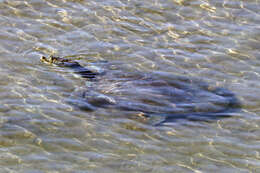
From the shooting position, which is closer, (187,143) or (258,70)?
(187,143)

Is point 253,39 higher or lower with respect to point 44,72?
higher

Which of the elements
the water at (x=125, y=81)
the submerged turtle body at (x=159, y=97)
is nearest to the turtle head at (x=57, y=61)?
the water at (x=125, y=81)

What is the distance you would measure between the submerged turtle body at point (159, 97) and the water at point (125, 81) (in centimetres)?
3

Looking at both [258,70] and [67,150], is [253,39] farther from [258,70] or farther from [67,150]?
[67,150]

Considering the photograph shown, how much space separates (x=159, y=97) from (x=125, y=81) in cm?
70

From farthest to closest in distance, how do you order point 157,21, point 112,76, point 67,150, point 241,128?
point 157,21, point 112,76, point 241,128, point 67,150

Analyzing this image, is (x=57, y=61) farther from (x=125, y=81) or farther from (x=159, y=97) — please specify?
(x=159, y=97)

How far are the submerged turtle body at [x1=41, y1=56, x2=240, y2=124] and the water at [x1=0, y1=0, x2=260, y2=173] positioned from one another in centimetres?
3

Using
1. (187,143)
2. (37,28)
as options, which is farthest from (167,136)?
(37,28)

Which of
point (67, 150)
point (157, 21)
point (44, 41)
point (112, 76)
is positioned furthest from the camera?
point (157, 21)

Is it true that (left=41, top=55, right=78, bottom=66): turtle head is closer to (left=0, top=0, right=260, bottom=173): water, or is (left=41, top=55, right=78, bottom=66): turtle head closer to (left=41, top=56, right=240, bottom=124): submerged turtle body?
(left=0, top=0, right=260, bottom=173): water

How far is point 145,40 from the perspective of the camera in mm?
8891

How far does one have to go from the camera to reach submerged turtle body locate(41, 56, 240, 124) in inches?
274

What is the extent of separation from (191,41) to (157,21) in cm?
93
